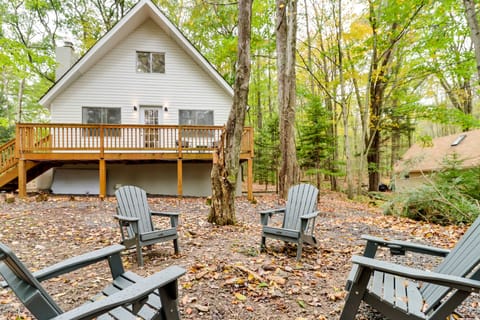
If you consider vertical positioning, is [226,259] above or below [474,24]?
below

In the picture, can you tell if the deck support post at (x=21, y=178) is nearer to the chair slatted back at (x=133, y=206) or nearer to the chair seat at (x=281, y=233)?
the chair slatted back at (x=133, y=206)

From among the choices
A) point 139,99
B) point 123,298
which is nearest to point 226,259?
point 123,298

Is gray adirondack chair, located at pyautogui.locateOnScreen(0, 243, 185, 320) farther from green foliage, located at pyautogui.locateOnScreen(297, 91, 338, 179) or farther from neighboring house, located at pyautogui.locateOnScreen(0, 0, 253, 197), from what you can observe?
green foliage, located at pyautogui.locateOnScreen(297, 91, 338, 179)

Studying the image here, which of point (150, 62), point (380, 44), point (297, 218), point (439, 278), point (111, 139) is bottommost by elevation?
point (297, 218)

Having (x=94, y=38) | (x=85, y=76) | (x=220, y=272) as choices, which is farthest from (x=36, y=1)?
(x=220, y=272)

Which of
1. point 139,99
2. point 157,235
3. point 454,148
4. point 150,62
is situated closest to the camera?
point 157,235

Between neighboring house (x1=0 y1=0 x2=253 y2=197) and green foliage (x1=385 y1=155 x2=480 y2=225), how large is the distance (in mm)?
6521

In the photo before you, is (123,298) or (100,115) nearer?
(123,298)

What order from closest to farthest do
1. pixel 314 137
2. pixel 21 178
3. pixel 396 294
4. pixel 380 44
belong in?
pixel 396 294 → pixel 21 178 → pixel 380 44 → pixel 314 137

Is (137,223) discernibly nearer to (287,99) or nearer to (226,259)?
(226,259)

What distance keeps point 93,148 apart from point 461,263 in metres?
9.62

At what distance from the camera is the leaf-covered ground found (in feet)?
8.24

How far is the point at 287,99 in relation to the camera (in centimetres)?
953

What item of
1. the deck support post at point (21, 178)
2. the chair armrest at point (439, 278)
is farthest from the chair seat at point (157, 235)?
the deck support post at point (21, 178)
